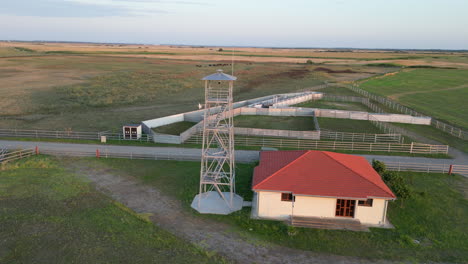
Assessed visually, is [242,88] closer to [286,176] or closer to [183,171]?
[183,171]

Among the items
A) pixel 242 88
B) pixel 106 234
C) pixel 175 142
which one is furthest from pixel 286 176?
pixel 242 88

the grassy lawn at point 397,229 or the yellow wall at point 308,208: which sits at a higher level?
the yellow wall at point 308,208

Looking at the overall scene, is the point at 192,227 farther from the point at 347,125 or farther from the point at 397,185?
the point at 347,125

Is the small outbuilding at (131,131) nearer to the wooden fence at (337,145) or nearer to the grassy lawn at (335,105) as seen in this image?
the wooden fence at (337,145)

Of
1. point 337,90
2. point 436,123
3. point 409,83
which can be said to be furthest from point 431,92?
point 436,123

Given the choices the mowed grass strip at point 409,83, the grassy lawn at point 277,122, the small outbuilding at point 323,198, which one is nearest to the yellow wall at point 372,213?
the small outbuilding at point 323,198

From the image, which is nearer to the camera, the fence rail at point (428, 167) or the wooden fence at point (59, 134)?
the fence rail at point (428, 167)

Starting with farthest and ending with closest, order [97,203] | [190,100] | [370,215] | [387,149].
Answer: [190,100]
[387,149]
[97,203]
[370,215]
